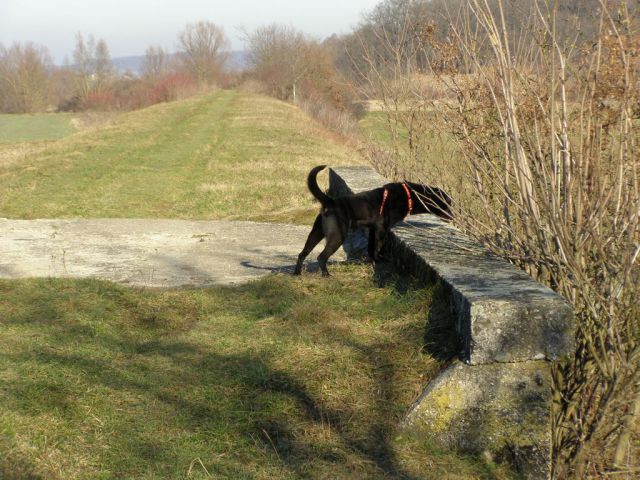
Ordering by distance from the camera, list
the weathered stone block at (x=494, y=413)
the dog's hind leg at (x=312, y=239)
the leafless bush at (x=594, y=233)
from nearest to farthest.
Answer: the leafless bush at (x=594, y=233), the weathered stone block at (x=494, y=413), the dog's hind leg at (x=312, y=239)

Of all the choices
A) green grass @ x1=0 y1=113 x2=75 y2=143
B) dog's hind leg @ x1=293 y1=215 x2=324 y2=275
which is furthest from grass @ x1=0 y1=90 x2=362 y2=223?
green grass @ x1=0 y1=113 x2=75 y2=143

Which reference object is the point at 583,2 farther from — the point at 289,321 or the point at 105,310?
the point at 105,310

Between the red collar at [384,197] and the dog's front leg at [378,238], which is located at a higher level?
the red collar at [384,197]

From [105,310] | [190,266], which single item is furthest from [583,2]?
[190,266]

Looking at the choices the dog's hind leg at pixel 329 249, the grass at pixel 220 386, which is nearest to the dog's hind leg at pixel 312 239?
the dog's hind leg at pixel 329 249

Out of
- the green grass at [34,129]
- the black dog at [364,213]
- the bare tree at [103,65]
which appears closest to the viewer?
the black dog at [364,213]

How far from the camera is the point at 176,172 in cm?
1877

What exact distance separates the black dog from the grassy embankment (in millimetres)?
289

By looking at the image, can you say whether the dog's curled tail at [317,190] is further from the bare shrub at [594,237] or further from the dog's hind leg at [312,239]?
the bare shrub at [594,237]

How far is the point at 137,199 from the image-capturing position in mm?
14430

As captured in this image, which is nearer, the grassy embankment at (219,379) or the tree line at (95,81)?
the grassy embankment at (219,379)

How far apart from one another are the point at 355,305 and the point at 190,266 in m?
2.72

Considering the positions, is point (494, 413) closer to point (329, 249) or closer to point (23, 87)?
point (329, 249)

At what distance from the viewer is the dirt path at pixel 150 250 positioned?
23.9 ft
